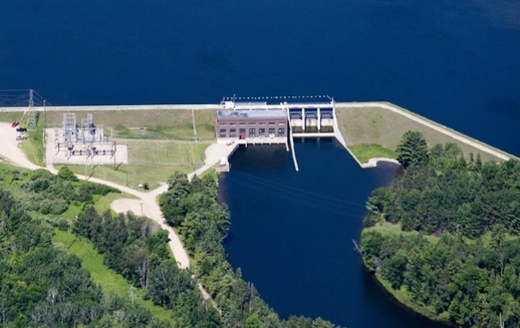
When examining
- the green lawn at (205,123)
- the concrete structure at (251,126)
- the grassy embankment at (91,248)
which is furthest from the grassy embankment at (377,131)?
the grassy embankment at (91,248)

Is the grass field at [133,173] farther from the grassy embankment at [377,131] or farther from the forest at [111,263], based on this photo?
the grassy embankment at [377,131]

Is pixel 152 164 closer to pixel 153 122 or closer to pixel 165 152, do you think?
pixel 165 152

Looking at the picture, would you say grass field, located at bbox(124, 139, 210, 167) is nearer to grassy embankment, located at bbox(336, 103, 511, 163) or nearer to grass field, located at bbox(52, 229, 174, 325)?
grassy embankment, located at bbox(336, 103, 511, 163)

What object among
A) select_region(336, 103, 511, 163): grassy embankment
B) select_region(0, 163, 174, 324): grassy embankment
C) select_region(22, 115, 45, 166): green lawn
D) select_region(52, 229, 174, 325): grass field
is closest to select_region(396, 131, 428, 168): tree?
select_region(336, 103, 511, 163): grassy embankment

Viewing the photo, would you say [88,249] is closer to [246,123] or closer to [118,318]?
[118,318]

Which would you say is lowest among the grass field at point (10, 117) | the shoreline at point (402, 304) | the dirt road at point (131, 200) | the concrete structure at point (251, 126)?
the shoreline at point (402, 304)

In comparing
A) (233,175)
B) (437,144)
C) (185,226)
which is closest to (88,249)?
(185,226)
